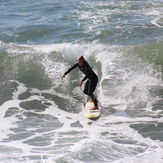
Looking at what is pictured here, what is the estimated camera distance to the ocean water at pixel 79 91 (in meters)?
5.62

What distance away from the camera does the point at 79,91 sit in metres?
9.13

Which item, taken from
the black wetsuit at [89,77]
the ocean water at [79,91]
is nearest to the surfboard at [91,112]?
the ocean water at [79,91]

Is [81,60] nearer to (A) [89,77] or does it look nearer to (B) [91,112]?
(A) [89,77]

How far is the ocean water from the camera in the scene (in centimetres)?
562

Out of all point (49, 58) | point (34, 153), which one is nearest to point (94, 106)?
point (34, 153)

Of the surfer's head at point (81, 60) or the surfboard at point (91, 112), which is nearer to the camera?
the surfer's head at point (81, 60)

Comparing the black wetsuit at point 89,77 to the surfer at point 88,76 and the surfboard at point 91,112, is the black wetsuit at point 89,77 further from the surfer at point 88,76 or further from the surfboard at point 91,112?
the surfboard at point 91,112

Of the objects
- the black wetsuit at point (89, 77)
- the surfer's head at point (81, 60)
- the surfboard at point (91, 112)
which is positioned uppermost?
the surfer's head at point (81, 60)

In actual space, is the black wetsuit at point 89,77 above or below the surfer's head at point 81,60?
below

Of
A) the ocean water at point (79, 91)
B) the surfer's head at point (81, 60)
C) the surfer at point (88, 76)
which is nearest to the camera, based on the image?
the ocean water at point (79, 91)

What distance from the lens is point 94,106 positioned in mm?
7633

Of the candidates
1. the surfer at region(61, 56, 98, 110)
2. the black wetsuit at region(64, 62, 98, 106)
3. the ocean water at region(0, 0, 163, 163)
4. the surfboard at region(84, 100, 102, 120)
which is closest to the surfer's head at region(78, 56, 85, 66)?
the surfer at region(61, 56, 98, 110)

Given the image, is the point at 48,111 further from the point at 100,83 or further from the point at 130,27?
the point at 130,27

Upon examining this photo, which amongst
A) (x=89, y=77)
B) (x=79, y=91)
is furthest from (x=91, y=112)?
(x=79, y=91)
